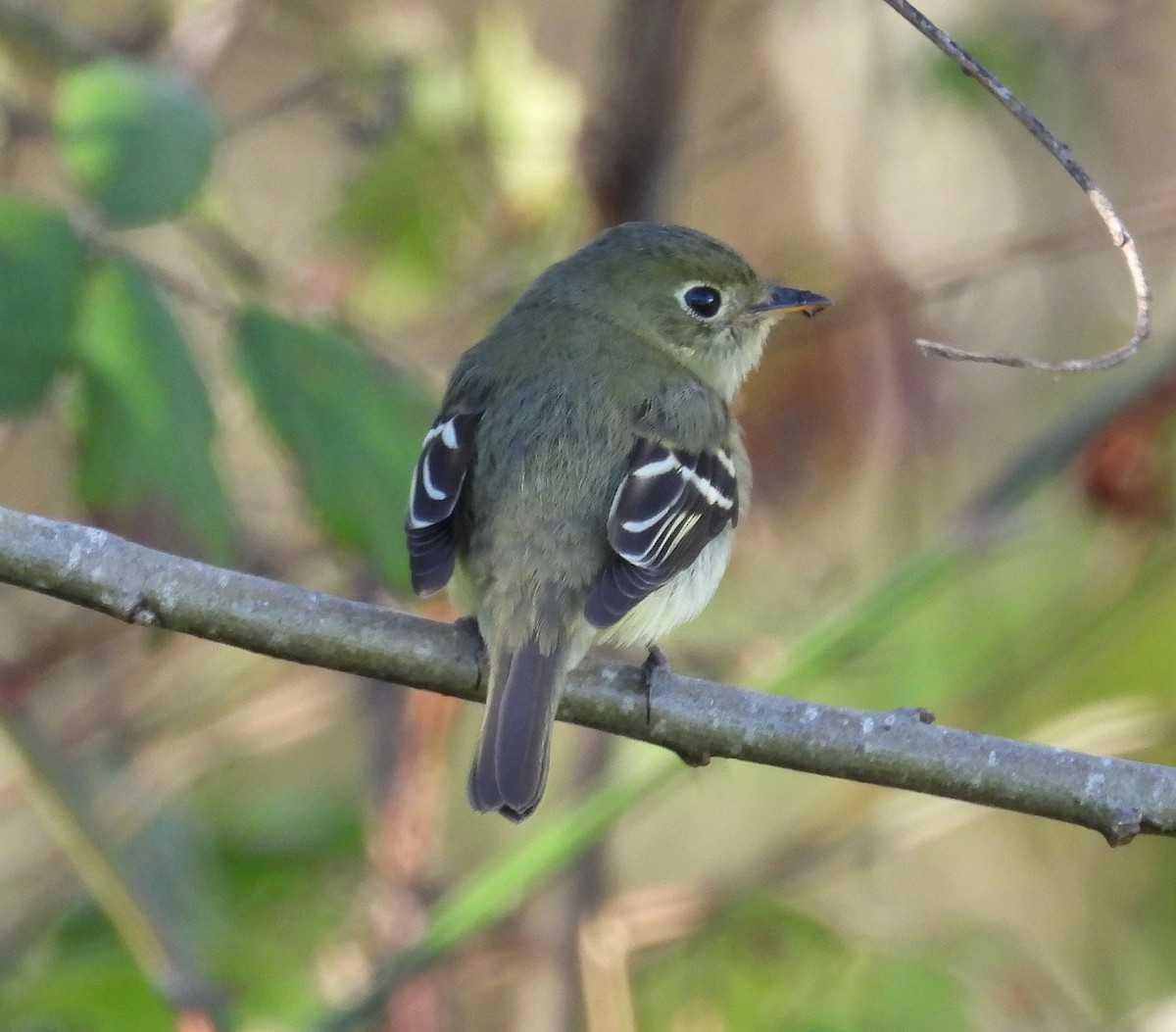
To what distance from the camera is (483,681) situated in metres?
3.03

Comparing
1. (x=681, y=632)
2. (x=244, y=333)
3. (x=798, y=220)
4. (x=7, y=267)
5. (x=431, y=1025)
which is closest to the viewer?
(x=7, y=267)

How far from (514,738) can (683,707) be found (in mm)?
374

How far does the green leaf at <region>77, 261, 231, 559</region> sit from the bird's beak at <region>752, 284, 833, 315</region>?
5.36ft

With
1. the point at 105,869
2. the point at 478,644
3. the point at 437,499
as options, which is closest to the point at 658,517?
the point at 437,499

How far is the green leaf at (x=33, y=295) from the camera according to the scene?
115 inches

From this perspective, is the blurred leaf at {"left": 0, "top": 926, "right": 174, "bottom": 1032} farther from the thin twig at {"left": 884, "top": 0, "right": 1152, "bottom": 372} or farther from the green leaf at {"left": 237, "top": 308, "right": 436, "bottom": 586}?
the thin twig at {"left": 884, "top": 0, "right": 1152, "bottom": 372}

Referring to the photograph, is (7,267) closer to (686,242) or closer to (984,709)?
(686,242)

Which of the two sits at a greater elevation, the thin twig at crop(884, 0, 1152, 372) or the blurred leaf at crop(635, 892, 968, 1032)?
the thin twig at crop(884, 0, 1152, 372)

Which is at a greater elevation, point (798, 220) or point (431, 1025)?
point (798, 220)

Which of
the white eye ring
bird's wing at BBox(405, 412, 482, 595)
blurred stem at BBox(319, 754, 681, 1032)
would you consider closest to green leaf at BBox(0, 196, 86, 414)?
bird's wing at BBox(405, 412, 482, 595)

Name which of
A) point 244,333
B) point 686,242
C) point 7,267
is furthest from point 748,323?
point 7,267

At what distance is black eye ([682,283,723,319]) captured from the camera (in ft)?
14.1

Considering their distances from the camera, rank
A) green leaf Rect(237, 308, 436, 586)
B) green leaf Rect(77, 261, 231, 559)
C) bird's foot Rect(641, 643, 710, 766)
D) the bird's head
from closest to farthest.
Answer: bird's foot Rect(641, 643, 710, 766) < green leaf Rect(77, 261, 231, 559) < green leaf Rect(237, 308, 436, 586) < the bird's head

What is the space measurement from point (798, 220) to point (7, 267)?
393cm
